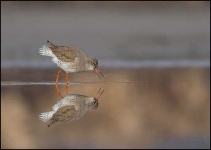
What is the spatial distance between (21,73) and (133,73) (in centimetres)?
148

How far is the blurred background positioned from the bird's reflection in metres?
0.08

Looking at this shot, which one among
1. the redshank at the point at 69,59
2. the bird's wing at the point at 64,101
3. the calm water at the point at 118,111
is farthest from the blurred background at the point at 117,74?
the redshank at the point at 69,59

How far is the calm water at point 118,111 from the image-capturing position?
5285 mm

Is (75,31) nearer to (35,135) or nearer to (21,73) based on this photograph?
(21,73)

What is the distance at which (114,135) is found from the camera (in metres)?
5.48

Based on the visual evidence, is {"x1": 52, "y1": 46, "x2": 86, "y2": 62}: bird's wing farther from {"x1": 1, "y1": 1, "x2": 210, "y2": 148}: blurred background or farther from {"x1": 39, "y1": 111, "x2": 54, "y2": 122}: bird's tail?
{"x1": 39, "y1": 111, "x2": 54, "y2": 122}: bird's tail

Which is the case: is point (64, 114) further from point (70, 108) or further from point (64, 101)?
point (64, 101)

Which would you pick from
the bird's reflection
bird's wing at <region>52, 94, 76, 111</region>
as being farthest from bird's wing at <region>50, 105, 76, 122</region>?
bird's wing at <region>52, 94, 76, 111</region>

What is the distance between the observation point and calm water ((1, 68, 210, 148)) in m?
5.29

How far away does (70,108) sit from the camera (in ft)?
21.1

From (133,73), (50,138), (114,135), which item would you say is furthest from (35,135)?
(133,73)

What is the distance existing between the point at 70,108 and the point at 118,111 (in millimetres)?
456

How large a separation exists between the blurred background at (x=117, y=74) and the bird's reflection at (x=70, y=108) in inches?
3.2

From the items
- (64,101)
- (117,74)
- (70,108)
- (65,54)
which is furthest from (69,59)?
(70,108)
